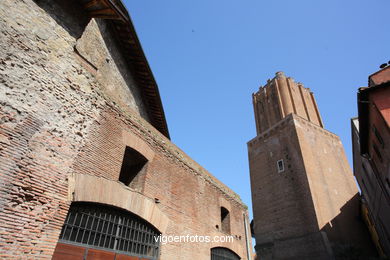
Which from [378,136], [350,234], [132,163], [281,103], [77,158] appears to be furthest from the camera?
[281,103]

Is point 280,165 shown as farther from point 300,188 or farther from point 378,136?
point 378,136

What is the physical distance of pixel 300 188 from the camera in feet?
52.0

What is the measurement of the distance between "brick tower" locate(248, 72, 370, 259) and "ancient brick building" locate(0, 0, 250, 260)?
9.32 meters

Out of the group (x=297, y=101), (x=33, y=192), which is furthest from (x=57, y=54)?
(x=297, y=101)

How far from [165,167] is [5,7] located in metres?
4.80

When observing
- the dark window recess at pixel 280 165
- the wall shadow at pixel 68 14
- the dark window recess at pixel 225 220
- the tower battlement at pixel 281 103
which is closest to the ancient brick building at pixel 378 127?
the dark window recess at pixel 225 220

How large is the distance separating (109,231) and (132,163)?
204 centimetres

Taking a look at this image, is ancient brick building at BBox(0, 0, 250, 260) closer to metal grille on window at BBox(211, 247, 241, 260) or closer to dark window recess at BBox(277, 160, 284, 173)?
metal grille on window at BBox(211, 247, 241, 260)

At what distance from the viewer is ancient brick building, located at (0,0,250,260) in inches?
145

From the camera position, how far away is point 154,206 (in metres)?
5.72

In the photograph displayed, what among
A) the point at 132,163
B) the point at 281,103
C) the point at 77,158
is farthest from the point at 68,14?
the point at 281,103

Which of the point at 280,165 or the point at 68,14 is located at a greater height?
the point at 280,165

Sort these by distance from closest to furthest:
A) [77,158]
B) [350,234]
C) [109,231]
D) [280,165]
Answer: [77,158], [109,231], [350,234], [280,165]

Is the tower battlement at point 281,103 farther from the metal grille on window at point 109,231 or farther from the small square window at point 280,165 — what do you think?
the metal grille on window at point 109,231
